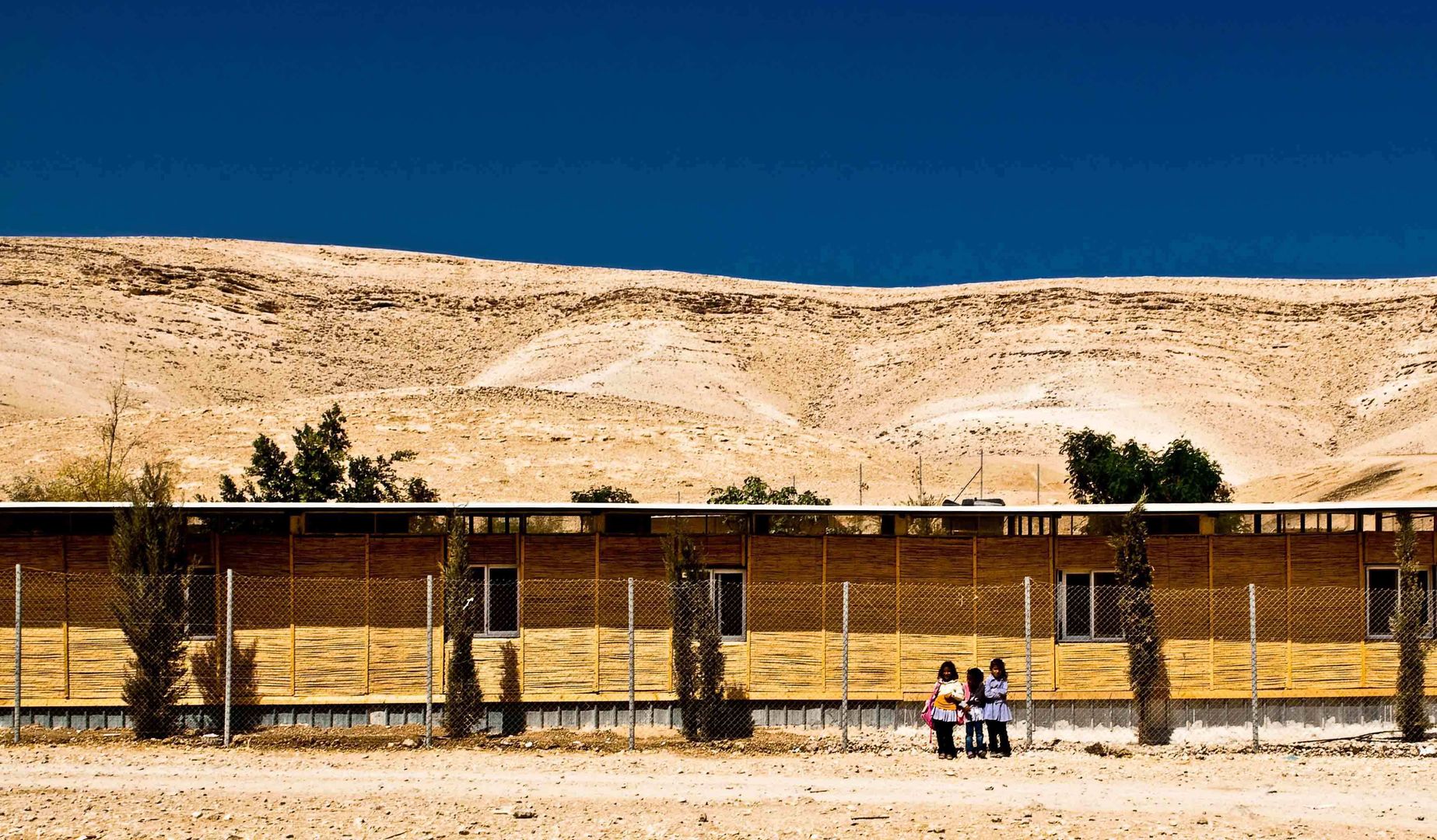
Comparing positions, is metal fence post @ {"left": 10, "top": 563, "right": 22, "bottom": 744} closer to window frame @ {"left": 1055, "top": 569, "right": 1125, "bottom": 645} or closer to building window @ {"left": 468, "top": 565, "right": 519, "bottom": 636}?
building window @ {"left": 468, "top": 565, "right": 519, "bottom": 636}

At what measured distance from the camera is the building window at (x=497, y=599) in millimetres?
19750

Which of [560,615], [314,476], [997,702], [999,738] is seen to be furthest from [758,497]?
[997,702]

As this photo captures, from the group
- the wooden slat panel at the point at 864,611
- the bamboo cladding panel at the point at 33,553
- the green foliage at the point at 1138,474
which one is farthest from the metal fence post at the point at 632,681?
the green foliage at the point at 1138,474

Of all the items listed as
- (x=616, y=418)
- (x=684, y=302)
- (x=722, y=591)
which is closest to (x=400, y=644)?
(x=722, y=591)

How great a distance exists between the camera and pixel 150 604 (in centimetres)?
1848

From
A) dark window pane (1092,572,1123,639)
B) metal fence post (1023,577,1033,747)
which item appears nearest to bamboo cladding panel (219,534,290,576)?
metal fence post (1023,577,1033,747)

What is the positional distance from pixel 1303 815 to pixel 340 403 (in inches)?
2197

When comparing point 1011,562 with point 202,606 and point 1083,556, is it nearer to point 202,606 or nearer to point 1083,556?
point 1083,556

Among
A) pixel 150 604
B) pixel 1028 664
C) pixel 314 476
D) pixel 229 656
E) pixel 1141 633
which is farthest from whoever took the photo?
pixel 314 476

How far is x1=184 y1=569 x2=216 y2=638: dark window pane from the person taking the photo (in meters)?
19.5

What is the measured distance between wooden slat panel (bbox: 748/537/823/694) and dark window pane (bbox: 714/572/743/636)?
22 cm

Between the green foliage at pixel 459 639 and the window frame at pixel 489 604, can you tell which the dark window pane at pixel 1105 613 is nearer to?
the window frame at pixel 489 604

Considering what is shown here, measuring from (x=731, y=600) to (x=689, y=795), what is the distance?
203 inches

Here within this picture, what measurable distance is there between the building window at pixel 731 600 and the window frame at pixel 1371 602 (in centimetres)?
845
